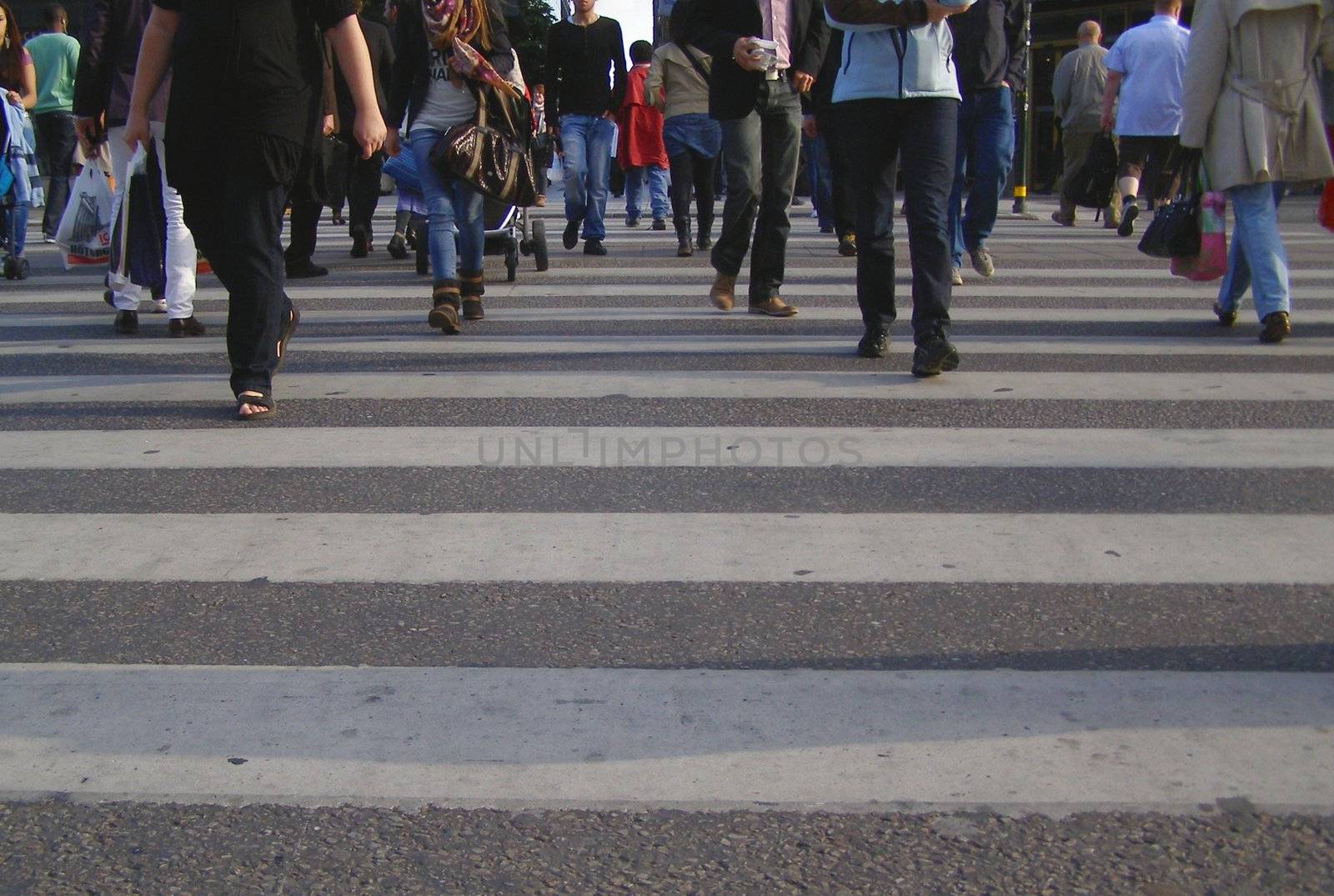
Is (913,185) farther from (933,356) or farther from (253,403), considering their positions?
(253,403)

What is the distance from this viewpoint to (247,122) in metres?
5.57

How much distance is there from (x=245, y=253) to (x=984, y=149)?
509cm

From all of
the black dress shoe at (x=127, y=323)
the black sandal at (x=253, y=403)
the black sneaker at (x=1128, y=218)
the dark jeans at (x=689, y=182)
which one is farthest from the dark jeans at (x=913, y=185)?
the black sneaker at (x=1128, y=218)

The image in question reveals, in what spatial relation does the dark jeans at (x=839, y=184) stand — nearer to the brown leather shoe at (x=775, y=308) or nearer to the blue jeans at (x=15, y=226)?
the brown leather shoe at (x=775, y=308)

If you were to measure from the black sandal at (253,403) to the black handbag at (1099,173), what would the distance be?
922cm

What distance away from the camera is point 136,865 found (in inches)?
95.7

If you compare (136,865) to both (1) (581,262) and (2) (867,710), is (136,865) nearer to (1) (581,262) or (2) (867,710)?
(2) (867,710)

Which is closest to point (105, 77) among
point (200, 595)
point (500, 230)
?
point (500, 230)

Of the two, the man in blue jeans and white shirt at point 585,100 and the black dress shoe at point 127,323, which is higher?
the man in blue jeans and white shirt at point 585,100

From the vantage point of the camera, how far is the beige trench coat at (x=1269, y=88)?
6844 millimetres

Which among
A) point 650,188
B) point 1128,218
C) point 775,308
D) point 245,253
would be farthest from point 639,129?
point 245,253

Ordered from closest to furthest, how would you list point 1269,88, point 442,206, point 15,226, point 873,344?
point 873,344 < point 1269,88 < point 442,206 < point 15,226

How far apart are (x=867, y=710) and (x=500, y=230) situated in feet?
23.5

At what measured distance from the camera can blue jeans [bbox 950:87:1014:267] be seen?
9.14 meters
